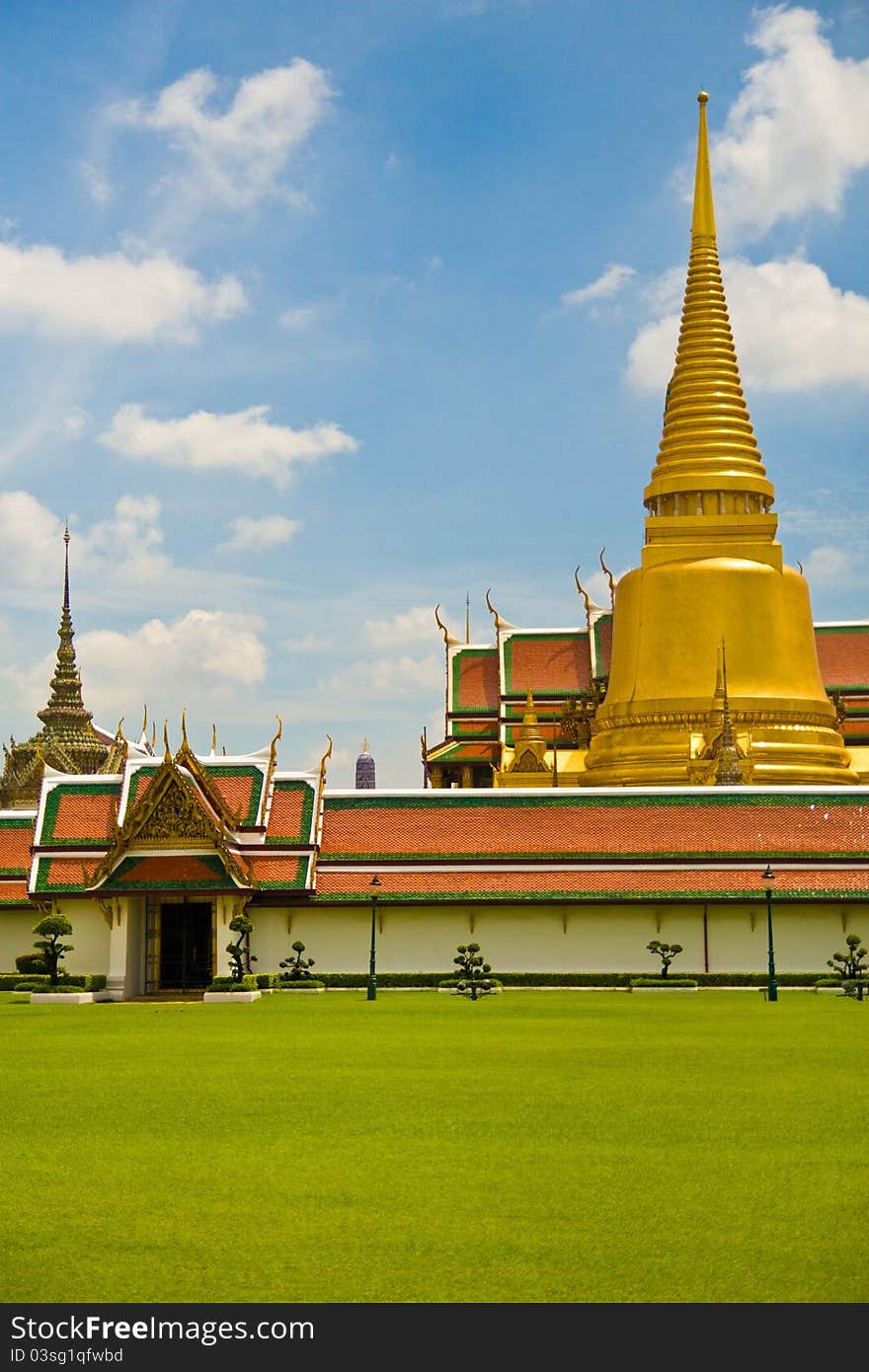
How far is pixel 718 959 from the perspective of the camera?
30703 mm

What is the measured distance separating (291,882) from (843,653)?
1099 inches

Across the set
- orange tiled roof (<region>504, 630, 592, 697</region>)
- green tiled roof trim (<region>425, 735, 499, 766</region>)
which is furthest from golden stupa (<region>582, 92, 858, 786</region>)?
green tiled roof trim (<region>425, 735, 499, 766</region>)

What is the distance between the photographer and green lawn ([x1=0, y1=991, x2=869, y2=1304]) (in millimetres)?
8031

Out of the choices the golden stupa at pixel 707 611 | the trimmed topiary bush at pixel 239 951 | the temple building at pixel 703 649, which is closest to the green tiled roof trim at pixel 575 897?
A: the trimmed topiary bush at pixel 239 951

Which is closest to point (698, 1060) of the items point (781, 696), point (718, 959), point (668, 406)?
point (718, 959)

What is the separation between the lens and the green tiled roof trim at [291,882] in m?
31.1

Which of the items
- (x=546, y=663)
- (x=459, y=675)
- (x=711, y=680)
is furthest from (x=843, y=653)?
(x=459, y=675)

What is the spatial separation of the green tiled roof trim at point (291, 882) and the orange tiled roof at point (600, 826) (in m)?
0.79

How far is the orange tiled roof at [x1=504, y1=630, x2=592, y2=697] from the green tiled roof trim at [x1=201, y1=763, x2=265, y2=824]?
2276cm

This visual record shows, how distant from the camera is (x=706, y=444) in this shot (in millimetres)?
48688

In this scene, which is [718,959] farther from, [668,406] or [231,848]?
[668,406]

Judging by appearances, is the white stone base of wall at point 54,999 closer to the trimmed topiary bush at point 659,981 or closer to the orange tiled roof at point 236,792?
the orange tiled roof at point 236,792

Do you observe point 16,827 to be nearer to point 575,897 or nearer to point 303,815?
point 303,815
